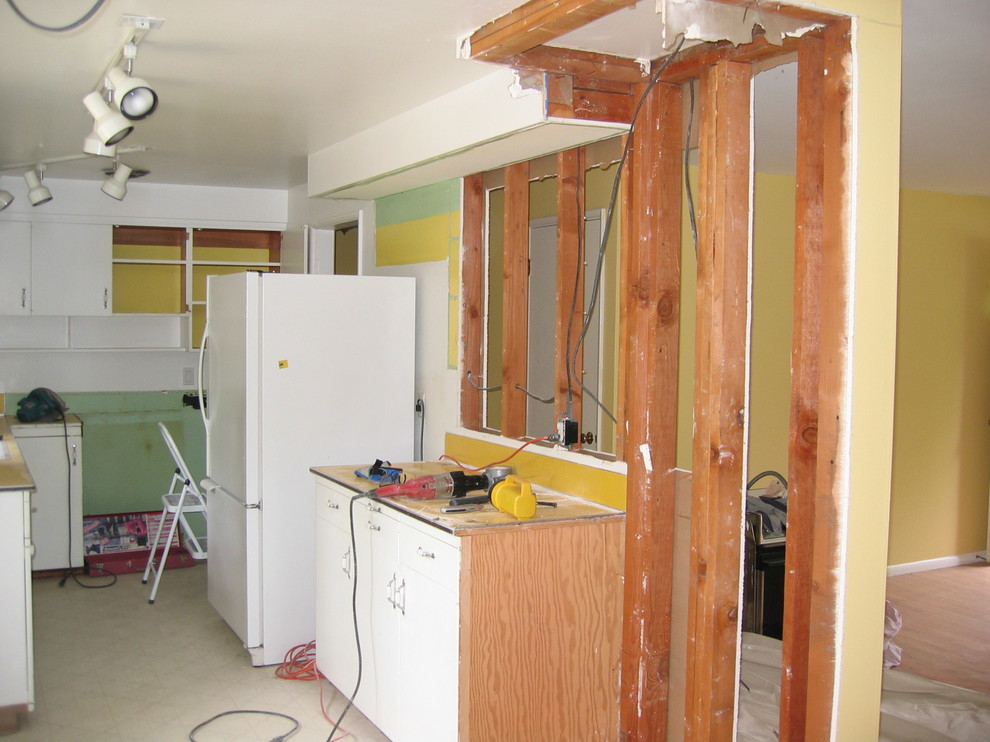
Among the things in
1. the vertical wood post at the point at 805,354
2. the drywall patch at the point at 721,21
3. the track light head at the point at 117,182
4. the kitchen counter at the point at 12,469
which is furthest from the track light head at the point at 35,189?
the vertical wood post at the point at 805,354

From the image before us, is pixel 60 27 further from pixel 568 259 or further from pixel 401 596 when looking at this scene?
pixel 401 596

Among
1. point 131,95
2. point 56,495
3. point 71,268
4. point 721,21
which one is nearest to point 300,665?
point 56,495

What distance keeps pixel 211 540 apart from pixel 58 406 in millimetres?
1789

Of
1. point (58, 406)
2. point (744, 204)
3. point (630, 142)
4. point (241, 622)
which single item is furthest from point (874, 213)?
point (58, 406)

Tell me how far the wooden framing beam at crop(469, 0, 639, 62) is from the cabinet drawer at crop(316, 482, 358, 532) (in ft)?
5.96

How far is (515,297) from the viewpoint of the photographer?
3730 mm

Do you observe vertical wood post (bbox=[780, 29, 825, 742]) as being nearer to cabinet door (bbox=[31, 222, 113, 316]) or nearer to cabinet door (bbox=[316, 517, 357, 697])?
cabinet door (bbox=[316, 517, 357, 697])

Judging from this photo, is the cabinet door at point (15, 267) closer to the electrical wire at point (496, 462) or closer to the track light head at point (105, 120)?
the track light head at point (105, 120)

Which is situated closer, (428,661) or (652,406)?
(652,406)

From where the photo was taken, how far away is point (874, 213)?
206 centimetres

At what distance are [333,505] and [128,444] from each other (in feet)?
10.3

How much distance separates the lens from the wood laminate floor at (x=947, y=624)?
4.27m

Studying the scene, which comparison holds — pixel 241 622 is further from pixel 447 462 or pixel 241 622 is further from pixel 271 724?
pixel 447 462

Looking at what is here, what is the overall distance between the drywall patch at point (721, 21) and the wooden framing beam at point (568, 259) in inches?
50.9
